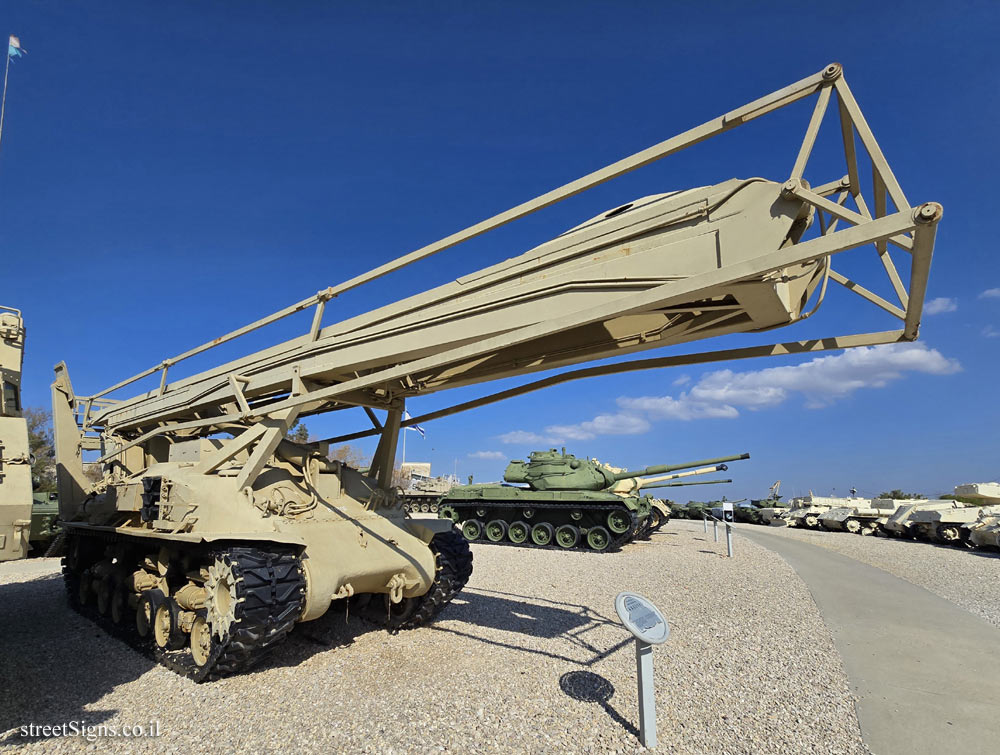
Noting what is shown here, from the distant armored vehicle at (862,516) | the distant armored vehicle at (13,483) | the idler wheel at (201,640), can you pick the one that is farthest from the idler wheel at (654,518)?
the distant armored vehicle at (13,483)

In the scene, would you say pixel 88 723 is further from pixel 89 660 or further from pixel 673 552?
pixel 673 552

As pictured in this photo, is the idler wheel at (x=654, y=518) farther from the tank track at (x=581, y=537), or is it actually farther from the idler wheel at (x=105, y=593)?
the idler wheel at (x=105, y=593)

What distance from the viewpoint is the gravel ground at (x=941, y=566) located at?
31.2ft

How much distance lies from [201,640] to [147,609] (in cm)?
138

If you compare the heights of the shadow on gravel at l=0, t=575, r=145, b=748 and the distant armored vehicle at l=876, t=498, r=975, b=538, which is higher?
the distant armored vehicle at l=876, t=498, r=975, b=538

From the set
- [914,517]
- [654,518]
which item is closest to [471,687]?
[654,518]

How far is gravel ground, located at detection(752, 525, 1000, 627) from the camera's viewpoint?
31.2 feet

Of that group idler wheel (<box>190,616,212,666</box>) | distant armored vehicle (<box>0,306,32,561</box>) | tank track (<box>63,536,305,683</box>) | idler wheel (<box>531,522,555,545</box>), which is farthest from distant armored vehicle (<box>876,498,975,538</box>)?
distant armored vehicle (<box>0,306,32,561</box>)

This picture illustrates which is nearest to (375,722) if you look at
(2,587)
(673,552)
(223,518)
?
(223,518)

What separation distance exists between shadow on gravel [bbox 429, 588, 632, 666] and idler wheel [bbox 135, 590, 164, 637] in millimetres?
3042

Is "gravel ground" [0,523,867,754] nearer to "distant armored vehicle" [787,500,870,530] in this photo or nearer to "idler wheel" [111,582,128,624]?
"idler wheel" [111,582,128,624]

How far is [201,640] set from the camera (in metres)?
5.39

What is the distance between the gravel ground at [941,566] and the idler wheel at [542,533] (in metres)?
7.98

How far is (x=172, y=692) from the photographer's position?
4.96m
